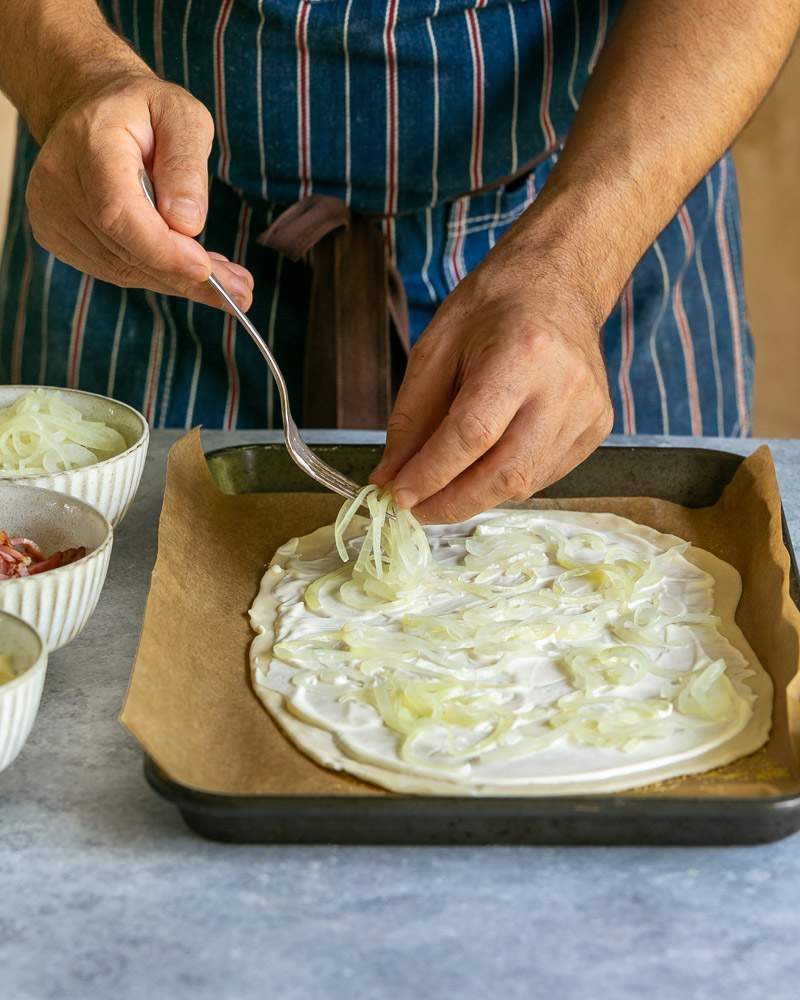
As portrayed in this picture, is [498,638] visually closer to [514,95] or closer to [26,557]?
[26,557]

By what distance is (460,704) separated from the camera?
136 cm

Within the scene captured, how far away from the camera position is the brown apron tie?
2.11 meters

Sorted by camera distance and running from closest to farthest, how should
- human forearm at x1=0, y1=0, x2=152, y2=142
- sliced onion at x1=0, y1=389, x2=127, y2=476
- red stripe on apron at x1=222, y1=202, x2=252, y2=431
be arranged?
sliced onion at x1=0, y1=389, x2=127, y2=476 < human forearm at x1=0, y1=0, x2=152, y2=142 < red stripe on apron at x1=222, y1=202, x2=252, y2=431

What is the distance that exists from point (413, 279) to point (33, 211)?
689mm

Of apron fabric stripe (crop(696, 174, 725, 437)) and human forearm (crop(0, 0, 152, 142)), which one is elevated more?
human forearm (crop(0, 0, 152, 142))

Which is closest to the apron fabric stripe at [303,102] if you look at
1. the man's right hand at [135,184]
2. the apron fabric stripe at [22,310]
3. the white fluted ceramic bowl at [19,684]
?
the man's right hand at [135,184]

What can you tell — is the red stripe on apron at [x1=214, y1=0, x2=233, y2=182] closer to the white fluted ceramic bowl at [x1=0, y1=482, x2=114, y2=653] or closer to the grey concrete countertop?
the white fluted ceramic bowl at [x1=0, y1=482, x2=114, y2=653]

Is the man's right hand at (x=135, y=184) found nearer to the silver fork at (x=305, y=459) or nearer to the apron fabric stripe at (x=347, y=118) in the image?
the silver fork at (x=305, y=459)

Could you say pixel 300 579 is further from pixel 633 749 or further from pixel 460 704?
pixel 633 749

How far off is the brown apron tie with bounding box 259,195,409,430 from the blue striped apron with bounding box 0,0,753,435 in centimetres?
5

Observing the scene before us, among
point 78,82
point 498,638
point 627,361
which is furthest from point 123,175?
point 627,361

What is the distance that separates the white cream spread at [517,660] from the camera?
1271 millimetres

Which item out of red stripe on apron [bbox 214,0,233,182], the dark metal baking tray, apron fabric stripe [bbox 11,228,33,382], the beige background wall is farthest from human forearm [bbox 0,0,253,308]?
the beige background wall

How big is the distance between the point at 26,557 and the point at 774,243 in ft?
13.0
